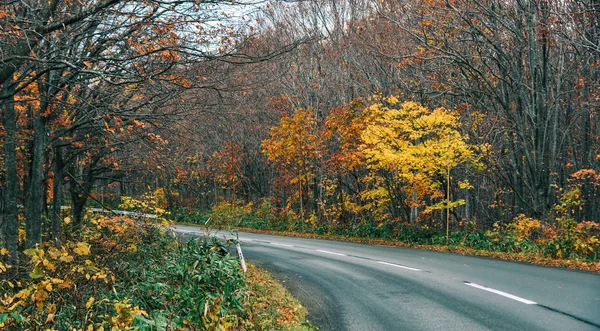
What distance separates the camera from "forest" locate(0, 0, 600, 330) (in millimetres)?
7816

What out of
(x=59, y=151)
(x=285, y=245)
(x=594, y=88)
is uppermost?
(x=594, y=88)

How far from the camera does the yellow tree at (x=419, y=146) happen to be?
774 inches

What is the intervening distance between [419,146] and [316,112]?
10.7 m

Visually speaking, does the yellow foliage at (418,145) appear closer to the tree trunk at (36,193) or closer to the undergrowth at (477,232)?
the undergrowth at (477,232)

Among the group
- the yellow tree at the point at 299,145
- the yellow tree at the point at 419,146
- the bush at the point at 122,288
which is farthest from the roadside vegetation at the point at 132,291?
the yellow tree at the point at 299,145

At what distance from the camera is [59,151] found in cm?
1324

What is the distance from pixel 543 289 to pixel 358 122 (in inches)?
598

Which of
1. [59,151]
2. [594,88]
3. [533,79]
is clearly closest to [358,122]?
[533,79]

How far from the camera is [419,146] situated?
20031 millimetres

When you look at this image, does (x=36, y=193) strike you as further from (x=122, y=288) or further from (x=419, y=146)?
(x=419, y=146)

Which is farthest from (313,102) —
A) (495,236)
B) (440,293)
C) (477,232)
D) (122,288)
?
(122,288)

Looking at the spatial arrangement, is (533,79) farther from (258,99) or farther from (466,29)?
(258,99)

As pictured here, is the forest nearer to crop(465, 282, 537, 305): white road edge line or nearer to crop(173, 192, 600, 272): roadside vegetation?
crop(173, 192, 600, 272): roadside vegetation

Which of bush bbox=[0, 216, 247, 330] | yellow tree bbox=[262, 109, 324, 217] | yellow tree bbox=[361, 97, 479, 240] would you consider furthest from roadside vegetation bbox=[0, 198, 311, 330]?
yellow tree bbox=[262, 109, 324, 217]
